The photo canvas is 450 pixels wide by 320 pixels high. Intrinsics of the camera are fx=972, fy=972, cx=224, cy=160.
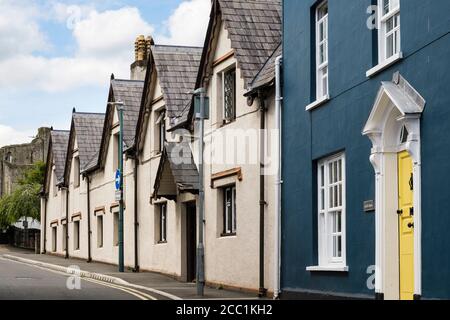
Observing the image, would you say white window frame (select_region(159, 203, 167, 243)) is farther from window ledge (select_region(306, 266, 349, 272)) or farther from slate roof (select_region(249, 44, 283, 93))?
window ledge (select_region(306, 266, 349, 272))

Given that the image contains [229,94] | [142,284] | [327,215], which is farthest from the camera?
[142,284]

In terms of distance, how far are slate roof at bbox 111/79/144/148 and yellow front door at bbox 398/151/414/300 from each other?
19.3 m

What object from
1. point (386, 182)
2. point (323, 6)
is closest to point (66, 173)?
point (323, 6)

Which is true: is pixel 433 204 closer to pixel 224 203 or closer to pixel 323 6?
pixel 323 6

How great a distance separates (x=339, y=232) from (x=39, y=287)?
318 inches

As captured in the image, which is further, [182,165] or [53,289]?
[182,165]

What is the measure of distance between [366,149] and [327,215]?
2529 millimetres

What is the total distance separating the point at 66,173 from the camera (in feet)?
147

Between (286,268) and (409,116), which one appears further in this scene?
(286,268)

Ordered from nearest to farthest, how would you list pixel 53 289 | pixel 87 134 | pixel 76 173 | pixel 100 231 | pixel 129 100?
pixel 53 289, pixel 129 100, pixel 100 231, pixel 87 134, pixel 76 173

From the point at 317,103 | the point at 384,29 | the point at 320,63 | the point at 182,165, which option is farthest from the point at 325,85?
the point at 182,165

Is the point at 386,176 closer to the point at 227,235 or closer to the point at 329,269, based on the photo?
the point at 329,269

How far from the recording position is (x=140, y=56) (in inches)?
1670

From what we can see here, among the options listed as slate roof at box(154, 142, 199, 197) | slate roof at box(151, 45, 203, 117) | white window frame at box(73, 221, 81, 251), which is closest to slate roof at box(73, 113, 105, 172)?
white window frame at box(73, 221, 81, 251)
